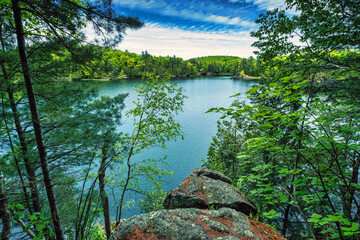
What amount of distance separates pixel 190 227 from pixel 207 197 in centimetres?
182

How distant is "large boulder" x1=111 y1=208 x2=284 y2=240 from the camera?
9.86 feet

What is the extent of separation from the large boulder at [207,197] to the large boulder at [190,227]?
95 centimetres

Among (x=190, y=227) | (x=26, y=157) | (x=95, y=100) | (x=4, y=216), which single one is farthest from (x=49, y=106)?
(x=190, y=227)

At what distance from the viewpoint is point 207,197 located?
15.9ft

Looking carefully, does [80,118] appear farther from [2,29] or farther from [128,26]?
[128,26]

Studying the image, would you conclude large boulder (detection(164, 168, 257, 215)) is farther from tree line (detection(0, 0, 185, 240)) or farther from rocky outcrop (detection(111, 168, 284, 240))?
tree line (detection(0, 0, 185, 240))

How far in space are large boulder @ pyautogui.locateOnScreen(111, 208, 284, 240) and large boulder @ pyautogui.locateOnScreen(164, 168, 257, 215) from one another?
951 mm

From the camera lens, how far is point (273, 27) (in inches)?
176

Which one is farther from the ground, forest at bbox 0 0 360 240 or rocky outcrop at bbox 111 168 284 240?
forest at bbox 0 0 360 240

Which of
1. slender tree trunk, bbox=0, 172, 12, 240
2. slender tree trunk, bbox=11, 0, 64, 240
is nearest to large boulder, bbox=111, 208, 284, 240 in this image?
slender tree trunk, bbox=11, 0, 64, 240

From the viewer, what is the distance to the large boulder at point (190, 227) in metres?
3.01

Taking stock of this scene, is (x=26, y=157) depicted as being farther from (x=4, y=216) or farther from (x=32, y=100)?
(x=32, y=100)

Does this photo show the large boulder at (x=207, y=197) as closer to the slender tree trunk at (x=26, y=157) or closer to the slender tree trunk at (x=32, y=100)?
the slender tree trunk at (x=32, y=100)

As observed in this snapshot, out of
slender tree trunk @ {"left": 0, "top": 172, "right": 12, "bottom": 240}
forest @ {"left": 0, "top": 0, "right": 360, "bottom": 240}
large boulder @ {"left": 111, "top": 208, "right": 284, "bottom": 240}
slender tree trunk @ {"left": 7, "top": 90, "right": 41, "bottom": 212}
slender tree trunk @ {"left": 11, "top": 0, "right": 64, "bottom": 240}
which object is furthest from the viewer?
slender tree trunk @ {"left": 7, "top": 90, "right": 41, "bottom": 212}
